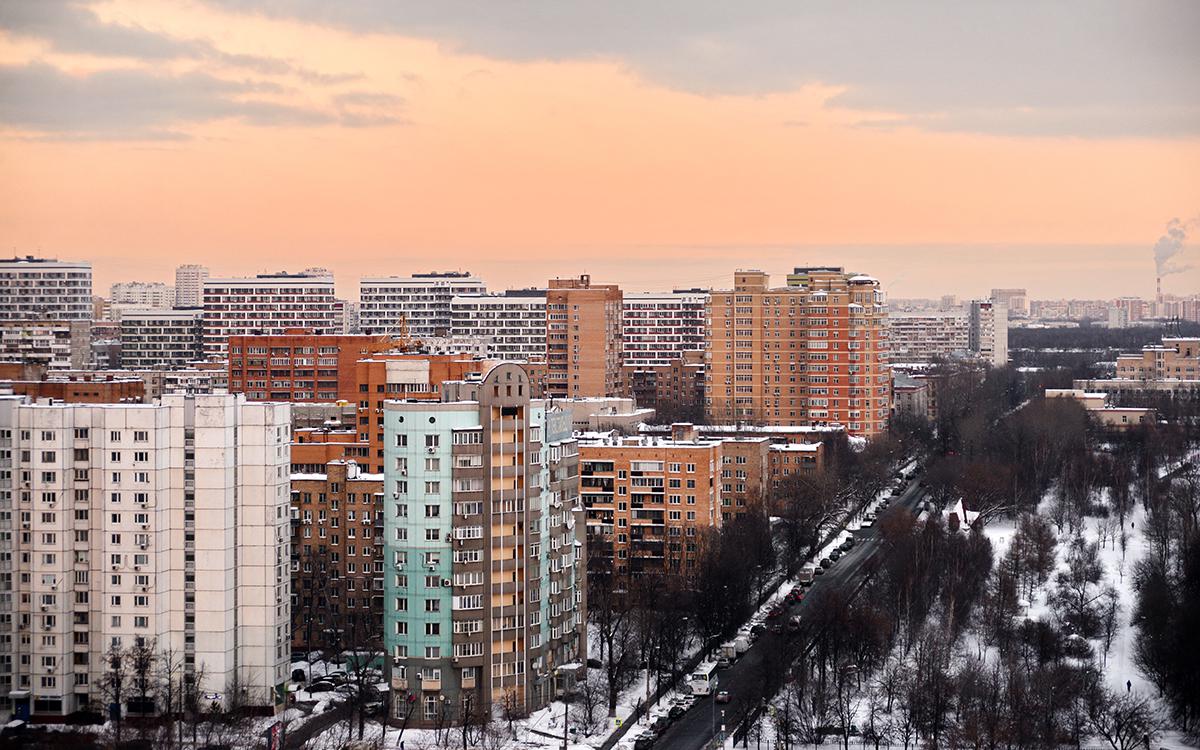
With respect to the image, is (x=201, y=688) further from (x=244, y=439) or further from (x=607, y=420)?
(x=607, y=420)

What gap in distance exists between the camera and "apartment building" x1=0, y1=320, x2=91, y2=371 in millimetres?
63125

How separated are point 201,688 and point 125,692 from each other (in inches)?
45.2

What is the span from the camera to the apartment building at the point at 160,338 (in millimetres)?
72812

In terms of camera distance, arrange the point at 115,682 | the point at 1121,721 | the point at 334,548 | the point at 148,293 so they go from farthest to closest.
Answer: the point at 148,293 < the point at 334,548 < the point at 115,682 < the point at 1121,721

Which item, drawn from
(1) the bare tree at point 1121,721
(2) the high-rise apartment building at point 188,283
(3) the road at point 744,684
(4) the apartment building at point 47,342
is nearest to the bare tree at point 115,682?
(3) the road at point 744,684

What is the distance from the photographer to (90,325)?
73250 mm

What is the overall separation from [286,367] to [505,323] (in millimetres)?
19598

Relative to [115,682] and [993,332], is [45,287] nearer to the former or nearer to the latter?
[115,682]

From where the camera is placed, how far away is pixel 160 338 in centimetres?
7350

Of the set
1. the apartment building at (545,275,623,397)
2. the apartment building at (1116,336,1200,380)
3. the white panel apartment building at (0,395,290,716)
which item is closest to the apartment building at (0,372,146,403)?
the white panel apartment building at (0,395,290,716)

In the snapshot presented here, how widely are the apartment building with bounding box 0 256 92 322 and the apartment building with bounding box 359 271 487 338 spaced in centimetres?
1192

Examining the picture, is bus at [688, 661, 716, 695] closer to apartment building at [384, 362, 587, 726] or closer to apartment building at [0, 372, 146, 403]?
apartment building at [384, 362, 587, 726]

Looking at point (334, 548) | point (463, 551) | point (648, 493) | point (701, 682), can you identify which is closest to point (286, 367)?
point (648, 493)

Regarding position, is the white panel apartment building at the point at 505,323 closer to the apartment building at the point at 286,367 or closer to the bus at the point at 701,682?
the apartment building at the point at 286,367
